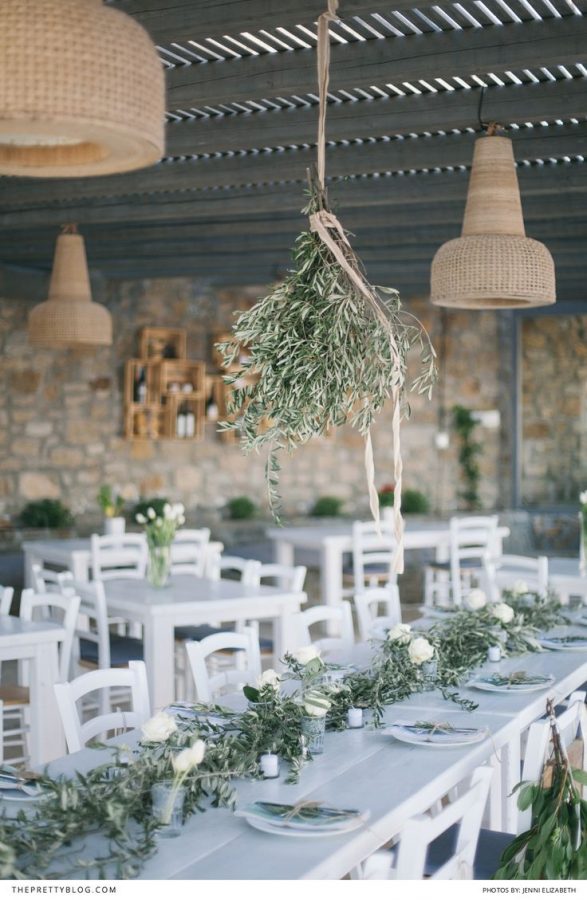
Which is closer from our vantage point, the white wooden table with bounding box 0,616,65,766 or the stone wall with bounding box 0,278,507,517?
the white wooden table with bounding box 0,616,65,766

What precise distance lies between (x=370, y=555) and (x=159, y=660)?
11.4 ft

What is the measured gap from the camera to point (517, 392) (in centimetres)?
1224

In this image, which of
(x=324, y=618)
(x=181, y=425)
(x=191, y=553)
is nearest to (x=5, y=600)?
(x=324, y=618)

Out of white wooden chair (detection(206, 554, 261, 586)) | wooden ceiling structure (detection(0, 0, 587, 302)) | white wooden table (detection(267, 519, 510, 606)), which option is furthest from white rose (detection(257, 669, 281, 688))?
white wooden table (detection(267, 519, 510, 606))

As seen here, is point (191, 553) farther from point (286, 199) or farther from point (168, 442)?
point (168, 442)

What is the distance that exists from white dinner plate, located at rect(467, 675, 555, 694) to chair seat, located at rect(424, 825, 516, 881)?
0.61 meters

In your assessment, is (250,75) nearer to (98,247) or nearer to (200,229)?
(200,229)

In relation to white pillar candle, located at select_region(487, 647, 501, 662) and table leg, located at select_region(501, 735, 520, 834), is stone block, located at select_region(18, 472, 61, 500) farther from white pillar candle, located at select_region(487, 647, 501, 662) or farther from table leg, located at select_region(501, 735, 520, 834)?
table leg, located at select_region(501, 735, 520, 834)

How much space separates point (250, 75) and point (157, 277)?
19.1ft

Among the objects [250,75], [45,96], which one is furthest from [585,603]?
[45,96]

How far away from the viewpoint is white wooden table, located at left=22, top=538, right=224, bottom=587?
7.57 meters

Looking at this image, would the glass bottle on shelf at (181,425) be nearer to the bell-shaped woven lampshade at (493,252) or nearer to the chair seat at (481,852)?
the bell-shaped woven lampshade at (493,252)

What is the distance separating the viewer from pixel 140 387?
424 inches

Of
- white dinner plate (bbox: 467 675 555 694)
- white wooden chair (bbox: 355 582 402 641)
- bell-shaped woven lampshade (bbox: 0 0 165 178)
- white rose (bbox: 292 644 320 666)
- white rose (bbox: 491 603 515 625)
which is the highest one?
bell-shaped woven lampshade (bbox: 0 0 165 178)
